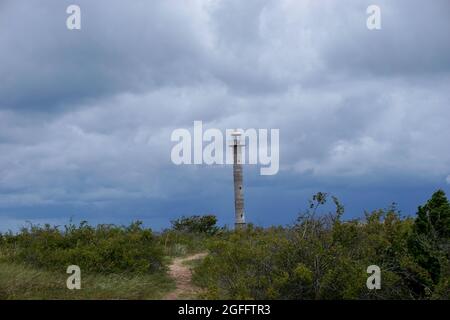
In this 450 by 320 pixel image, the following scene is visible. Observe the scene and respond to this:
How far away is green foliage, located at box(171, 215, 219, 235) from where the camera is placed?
2519 centimetres

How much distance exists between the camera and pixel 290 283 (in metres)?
10.7

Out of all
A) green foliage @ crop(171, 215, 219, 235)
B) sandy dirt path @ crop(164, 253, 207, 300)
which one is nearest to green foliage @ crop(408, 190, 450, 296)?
sandy dirt path @ crop(164, 253, 207, 300)

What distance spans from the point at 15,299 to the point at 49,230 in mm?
6198

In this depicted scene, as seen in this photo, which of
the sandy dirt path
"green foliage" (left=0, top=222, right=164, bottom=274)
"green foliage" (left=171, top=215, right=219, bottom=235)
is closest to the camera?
the sandy dirt path

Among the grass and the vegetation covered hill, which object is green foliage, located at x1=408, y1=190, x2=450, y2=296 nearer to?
the vegetation covered hill

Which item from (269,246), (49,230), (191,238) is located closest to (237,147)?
(191,238)

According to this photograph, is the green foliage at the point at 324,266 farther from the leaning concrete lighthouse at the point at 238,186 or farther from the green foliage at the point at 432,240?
the leaning concrete lighthouse at the point at 238,186

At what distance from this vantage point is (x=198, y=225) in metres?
25.5

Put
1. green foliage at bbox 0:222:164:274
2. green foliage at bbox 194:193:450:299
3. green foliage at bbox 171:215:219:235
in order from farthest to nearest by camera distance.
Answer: green foliage at bbox 171:215:219:235 < green foliage at bbox 0:222:164:274 < green foliage at bbox 194:193:450:299

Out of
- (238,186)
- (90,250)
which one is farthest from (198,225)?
(90,250)

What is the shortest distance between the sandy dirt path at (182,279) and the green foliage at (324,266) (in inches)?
15.2

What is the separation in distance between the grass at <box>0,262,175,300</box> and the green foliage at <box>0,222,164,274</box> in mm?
524

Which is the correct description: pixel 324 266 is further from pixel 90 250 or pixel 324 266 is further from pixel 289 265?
pixel 90 250
